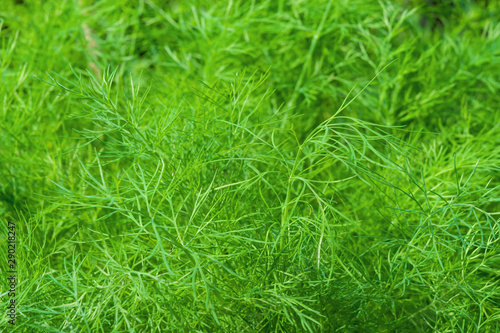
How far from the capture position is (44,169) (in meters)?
0.82

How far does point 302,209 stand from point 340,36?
1.64 feet

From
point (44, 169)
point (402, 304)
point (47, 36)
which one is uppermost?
point (47, 36)

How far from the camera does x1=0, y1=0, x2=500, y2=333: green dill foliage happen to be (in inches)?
22.7

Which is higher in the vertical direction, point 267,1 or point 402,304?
point 267,1

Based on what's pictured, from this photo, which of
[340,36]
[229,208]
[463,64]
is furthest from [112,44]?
[463,64]

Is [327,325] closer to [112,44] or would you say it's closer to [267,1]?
[267,1]

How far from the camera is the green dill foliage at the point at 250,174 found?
0.58 m

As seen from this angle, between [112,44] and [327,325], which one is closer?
[327,325]

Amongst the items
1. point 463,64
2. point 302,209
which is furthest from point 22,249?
point 463,64

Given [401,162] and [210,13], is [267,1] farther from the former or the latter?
[401,162]

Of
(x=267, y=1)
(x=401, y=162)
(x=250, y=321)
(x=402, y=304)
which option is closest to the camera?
(x=250, y=321)

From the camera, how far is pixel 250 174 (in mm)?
750

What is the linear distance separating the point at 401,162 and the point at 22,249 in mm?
546

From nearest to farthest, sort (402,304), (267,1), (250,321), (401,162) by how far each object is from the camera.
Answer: (250,321)
(402,304)
(401,162)
(267,1)
